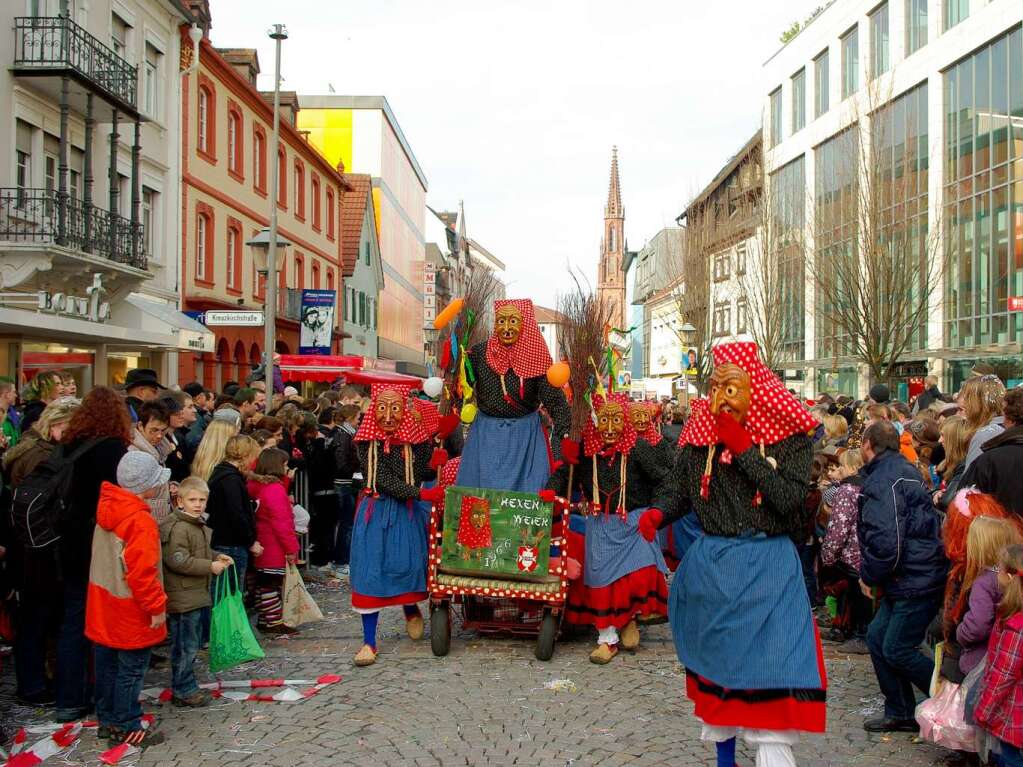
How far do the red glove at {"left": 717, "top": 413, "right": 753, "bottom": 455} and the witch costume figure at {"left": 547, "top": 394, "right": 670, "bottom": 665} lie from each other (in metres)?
2.86

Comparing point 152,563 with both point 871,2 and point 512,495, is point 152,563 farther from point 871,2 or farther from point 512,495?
point 871,2

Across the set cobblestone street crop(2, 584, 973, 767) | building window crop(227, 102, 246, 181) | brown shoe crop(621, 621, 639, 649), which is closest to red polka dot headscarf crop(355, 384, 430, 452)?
cobblestone street crop(2, 584, 973, 767)

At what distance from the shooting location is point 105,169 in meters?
19.6

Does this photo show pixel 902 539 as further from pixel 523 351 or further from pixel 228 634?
pixel 228 634

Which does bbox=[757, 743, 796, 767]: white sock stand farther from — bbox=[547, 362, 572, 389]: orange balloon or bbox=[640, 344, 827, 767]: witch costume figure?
bbox=[547, 362, 572, 389]: orange balloon

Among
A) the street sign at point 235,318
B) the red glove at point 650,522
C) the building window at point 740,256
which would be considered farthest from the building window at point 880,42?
the red glove at point 650,522

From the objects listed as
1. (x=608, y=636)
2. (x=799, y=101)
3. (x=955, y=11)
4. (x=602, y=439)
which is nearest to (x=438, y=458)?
(x=602, y=439)

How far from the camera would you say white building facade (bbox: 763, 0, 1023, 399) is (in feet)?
80.1

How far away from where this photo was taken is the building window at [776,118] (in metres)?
41.0

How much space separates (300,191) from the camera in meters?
35.3

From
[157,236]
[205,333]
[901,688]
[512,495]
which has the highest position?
[157,236]

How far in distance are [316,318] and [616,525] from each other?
17665 mm

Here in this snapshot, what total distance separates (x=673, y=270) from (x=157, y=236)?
2459 cm

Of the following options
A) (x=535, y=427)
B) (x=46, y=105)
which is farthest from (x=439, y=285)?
(x=535, y=427)
